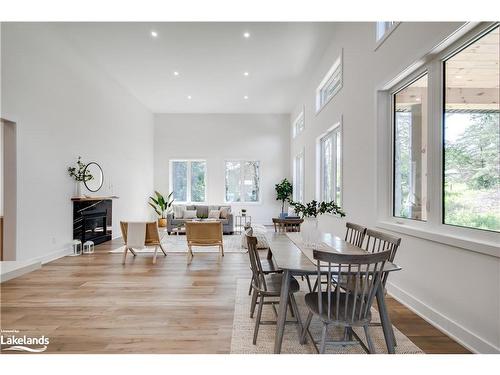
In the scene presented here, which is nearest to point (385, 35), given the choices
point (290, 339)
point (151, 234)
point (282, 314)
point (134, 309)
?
point (282, 314)

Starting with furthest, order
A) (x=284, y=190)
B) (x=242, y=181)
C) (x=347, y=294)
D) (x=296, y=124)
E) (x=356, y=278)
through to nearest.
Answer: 1. (x=242, y=181)
2. (x=284, y=190)
3. (x=296, y=124)
4. (x=347, y=294)
5. (x=356, y=278)

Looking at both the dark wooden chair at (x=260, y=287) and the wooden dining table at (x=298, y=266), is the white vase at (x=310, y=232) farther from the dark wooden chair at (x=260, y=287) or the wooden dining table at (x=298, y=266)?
the dark wooden chair at (x=260, y=287)

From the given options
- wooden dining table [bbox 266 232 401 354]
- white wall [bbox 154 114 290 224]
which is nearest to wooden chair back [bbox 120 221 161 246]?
wooden dining table [bbox 266 232 401 354]

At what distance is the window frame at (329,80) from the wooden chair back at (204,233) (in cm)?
327

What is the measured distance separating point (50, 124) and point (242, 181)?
6282 mm

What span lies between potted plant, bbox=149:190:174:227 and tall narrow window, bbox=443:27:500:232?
328 inches

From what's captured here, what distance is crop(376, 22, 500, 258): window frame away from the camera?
2.08m

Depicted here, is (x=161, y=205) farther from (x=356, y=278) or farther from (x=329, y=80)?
(x=356, y=278)

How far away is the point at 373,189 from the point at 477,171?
1380 millimetres

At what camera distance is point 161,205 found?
925 centimetres

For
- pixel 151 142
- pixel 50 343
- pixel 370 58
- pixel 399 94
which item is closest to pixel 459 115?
pixel 399 94

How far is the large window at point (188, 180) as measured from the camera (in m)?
9.98

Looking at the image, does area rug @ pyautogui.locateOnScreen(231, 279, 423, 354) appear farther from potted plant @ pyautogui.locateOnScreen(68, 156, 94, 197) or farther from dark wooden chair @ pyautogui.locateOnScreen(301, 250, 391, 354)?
potted plant @ pyautogui.locateOnScreen(68, 156, 94, 197)

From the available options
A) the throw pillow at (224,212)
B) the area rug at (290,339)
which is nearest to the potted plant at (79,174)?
the throw pillow at (224,212)
